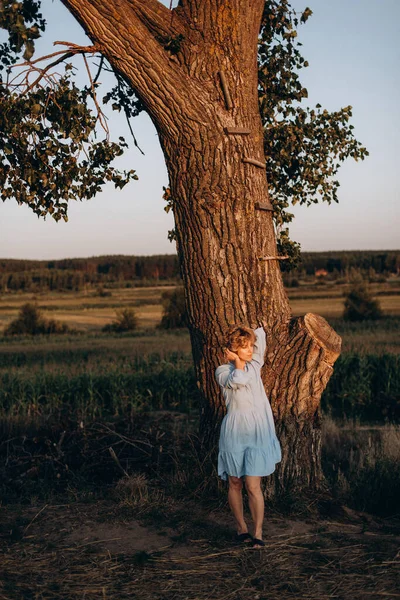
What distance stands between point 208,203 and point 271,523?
114 inches

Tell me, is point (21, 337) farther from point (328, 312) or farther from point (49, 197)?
point (49, 197)

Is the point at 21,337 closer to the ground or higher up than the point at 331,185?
closer to the ground

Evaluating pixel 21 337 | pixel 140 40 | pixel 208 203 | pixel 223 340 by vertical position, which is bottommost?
pixel 21 337

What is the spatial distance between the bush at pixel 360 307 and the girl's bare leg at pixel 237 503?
37536mm

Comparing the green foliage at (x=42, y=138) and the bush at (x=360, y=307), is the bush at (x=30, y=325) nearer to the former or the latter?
the bush at (x=360, y=307)

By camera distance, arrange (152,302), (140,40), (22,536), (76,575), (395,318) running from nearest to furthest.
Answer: (76,575), (22,536), (140,40), (395,318), (152,302)

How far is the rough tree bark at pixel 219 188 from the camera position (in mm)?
6410

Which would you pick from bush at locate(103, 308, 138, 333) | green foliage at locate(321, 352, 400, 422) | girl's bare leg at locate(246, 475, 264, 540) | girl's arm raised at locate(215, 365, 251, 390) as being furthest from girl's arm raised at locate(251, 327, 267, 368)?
bush at locate(103, 308, 138, 333)

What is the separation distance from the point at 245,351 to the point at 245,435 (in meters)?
0.68

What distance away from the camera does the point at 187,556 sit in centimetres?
538

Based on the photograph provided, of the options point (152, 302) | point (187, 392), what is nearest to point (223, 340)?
point (187, 392)

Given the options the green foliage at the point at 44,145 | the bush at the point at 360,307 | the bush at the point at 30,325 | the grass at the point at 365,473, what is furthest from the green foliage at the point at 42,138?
the bush at the point at 30,325

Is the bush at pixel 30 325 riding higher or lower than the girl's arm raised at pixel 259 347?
lower

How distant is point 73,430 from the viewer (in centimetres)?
877
